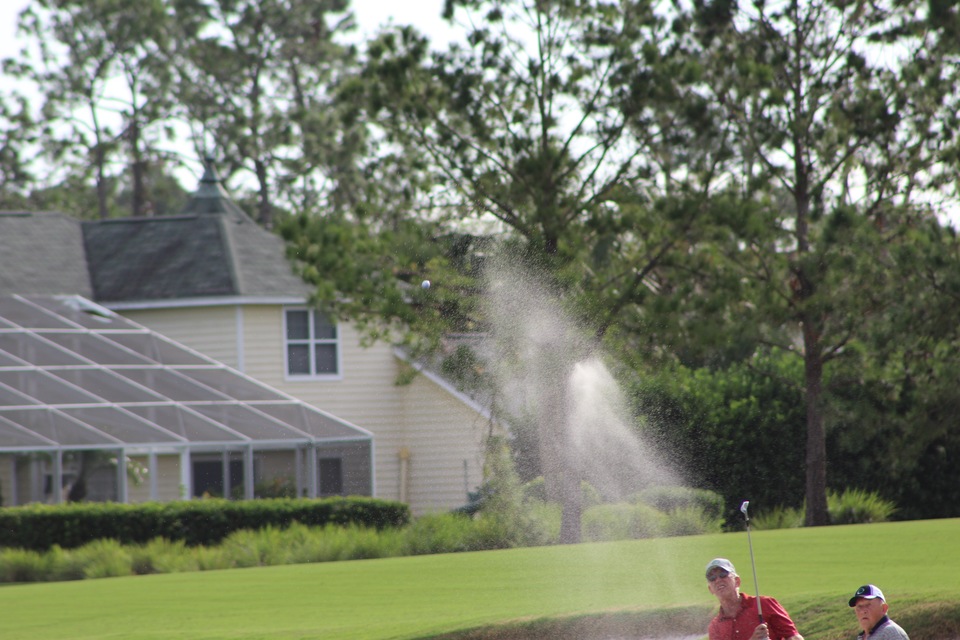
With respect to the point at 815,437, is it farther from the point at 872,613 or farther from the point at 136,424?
the point at 872,613

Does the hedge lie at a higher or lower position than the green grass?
lower

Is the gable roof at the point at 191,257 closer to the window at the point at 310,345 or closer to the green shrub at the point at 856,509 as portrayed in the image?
the window at the point at 310,345

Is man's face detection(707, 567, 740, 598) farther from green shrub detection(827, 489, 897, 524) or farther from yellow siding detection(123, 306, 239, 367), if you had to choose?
yellow siding detection(123, 306, 239, 367)

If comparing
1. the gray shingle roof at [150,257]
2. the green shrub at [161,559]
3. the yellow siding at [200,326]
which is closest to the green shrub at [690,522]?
the green shrub at [161,559]

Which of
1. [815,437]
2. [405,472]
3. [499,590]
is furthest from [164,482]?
[499,590]

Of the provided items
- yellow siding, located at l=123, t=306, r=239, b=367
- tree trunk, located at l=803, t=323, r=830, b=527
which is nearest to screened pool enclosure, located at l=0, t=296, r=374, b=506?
yellow siding, located at l=123, t=306, r=239, b=367

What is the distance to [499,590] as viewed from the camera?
52.2ft

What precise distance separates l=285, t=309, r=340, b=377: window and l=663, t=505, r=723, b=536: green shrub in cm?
1178

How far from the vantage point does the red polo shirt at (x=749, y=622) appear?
8.13 meters

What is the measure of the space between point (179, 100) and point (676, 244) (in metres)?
29.2

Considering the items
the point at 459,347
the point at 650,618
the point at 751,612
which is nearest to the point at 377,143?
the point at 459,347

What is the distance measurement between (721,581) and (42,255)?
28.5 metres

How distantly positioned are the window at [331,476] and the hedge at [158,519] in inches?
241

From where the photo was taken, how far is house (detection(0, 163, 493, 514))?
3253cm
